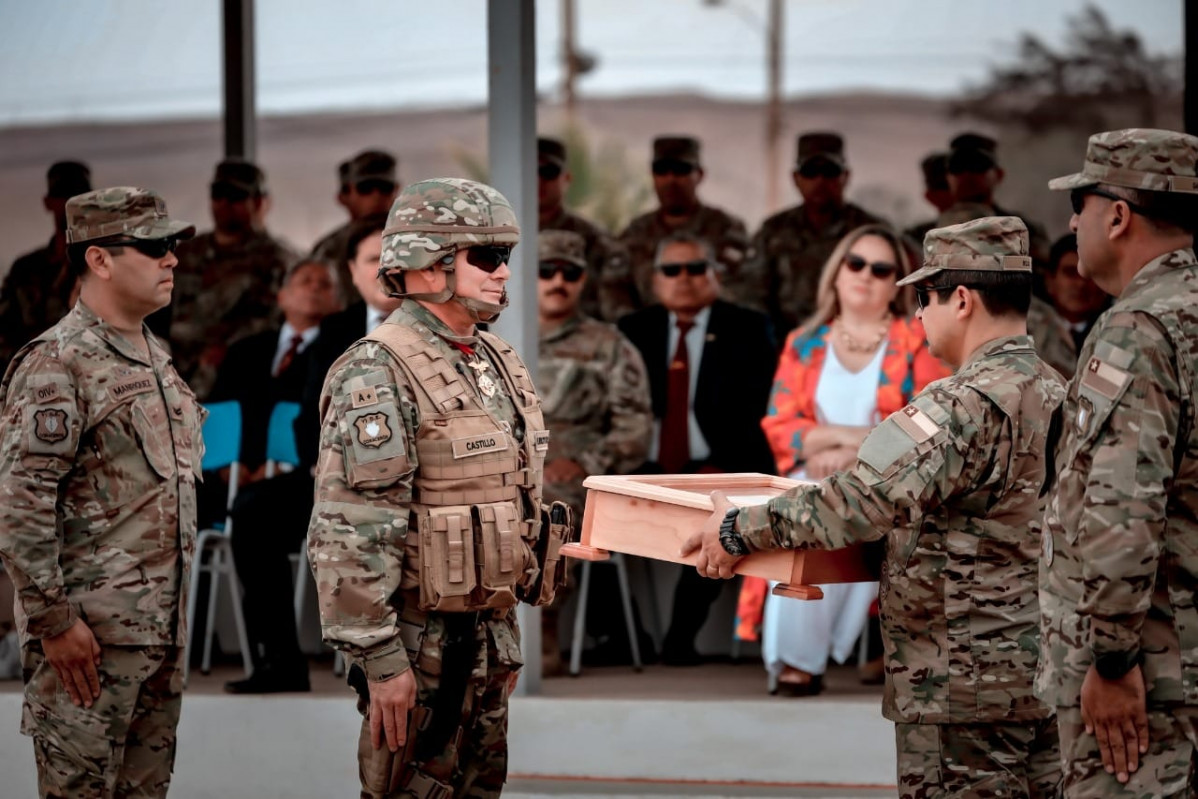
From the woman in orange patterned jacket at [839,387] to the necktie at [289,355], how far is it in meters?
2.13

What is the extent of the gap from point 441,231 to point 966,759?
Answer: 1.73 m

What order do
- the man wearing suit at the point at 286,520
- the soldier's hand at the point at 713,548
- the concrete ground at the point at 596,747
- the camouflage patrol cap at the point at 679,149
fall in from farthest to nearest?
the camouflage patrol cap at the point at 679,149, the man wearing suit at the point at 286,520, the concrete ground at the point at 596,747, the soldier's hand at the point at 713,548

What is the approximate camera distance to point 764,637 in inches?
255

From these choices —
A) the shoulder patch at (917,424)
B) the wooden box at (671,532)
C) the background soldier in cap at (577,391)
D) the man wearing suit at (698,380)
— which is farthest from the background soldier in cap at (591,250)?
the shoulder patch at (917,424)

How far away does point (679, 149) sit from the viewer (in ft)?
28.9

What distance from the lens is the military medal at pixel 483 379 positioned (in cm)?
387

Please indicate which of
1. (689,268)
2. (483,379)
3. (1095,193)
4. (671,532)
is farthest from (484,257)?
(689,268)

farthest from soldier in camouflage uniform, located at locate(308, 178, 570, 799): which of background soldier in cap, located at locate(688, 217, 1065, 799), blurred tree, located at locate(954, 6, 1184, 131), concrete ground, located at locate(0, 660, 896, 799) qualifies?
blurred tree, located at locate(954, 6, 1184, 131)

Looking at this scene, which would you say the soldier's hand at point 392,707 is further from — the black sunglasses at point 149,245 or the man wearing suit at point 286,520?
the man wearing suit at point 286,520

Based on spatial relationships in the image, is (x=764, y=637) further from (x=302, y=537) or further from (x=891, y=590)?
(x=891, y=590)

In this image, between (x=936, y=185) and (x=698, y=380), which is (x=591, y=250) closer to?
(x=698, y=380)

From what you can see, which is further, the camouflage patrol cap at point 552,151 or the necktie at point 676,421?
the camouflage patrol cap at point 552,151

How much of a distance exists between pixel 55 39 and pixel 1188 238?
8.83 metres

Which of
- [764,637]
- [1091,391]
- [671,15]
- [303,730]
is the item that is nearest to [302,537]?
[303,730]
